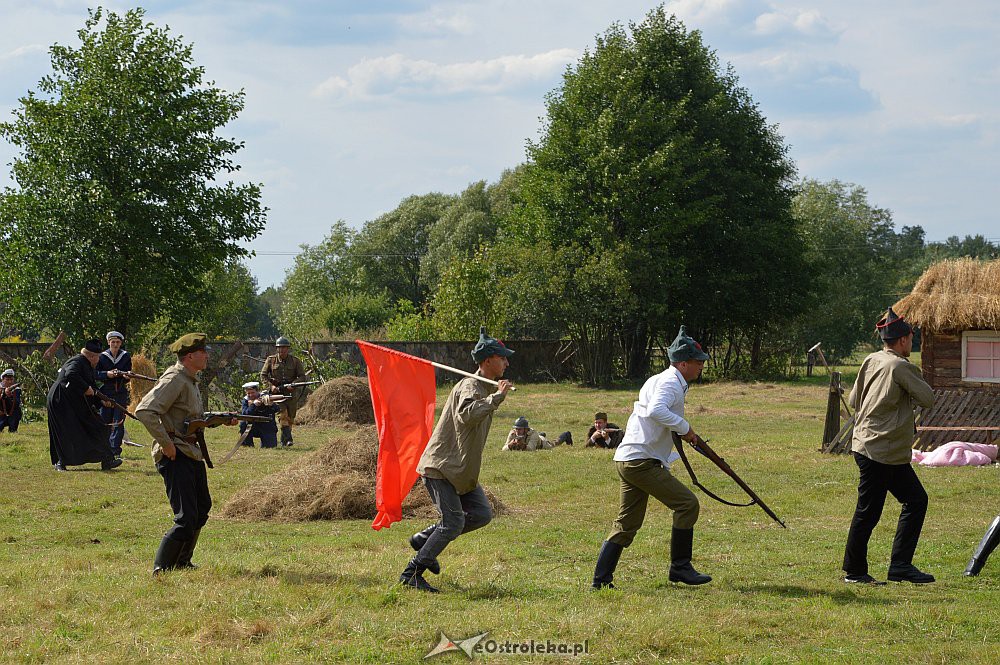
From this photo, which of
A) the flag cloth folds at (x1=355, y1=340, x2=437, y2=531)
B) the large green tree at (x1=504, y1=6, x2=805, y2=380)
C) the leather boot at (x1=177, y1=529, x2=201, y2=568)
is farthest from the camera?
the large green tree at (x1=504, y1=6, x2=805, y2=380)

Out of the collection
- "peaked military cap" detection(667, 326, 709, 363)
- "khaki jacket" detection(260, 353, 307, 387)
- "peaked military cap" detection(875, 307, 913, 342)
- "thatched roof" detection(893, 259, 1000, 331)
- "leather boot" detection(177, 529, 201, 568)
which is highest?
"thatched roof" detection(893, 259, 1000, 331)

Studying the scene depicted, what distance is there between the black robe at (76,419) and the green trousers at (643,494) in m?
10.0

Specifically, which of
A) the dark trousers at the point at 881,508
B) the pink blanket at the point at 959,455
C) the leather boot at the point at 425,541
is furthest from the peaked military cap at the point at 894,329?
the pink blanket at the point at 959,455

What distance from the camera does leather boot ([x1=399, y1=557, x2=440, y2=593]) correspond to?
7.46 meters

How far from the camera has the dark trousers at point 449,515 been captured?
7.39 metres

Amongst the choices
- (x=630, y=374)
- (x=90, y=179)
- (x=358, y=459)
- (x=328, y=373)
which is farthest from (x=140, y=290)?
(x=630, y=374)

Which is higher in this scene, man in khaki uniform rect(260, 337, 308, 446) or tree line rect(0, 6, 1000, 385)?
tree line rect(0, 6, 1000, 385)

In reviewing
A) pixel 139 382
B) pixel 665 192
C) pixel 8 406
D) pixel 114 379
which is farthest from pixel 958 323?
pixel 665 192

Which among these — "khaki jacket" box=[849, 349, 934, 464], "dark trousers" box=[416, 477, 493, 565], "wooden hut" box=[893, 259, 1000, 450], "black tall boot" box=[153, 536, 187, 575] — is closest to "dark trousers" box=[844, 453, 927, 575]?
"khaki jacket" box=[849, 349, 934, 464]

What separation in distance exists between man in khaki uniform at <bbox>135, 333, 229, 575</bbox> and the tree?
20977 mm

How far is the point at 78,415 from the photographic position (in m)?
15.0

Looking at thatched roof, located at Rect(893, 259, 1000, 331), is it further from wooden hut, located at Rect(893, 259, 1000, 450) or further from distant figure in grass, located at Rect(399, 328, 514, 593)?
distant figure in grass, located at Rect(399, 328, 514, 593)

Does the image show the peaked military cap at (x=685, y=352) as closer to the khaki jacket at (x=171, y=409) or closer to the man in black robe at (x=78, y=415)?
the khaki jacket at (x=171, y=409)

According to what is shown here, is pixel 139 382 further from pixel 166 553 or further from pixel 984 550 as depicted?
pixel 984 550
